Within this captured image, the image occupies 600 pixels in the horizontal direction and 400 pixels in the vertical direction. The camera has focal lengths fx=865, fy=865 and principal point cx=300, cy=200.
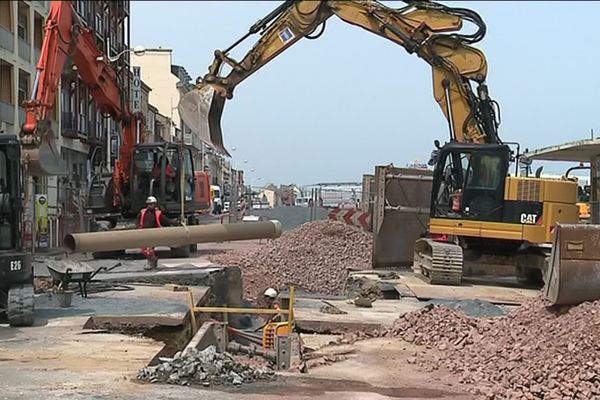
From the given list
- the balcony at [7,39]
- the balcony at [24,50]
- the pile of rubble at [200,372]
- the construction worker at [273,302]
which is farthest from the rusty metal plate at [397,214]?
the balcony at [24,50]

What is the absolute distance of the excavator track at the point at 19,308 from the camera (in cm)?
1047

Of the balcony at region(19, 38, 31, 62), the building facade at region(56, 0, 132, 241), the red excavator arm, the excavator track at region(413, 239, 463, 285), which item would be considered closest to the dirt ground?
the red excavator arm

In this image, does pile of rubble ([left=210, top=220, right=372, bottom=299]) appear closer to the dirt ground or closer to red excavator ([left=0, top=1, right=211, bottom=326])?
red excavator ([left=0, top=1, right=211, bottom=326])

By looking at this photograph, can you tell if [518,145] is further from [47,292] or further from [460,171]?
[47,292]

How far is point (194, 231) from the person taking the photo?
14289 millimetres

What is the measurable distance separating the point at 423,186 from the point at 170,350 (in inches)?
410

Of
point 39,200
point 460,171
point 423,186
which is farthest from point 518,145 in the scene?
point 39,200

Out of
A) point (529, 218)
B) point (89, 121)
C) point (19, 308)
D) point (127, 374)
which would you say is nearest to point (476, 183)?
point (529, 218)

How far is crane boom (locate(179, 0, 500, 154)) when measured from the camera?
1677cm

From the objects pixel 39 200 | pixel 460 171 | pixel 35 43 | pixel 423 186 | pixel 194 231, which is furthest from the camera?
pixel 35 43

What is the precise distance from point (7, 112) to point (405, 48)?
19.1 meters

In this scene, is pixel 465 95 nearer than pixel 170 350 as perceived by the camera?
No

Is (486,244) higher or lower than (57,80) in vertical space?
lower

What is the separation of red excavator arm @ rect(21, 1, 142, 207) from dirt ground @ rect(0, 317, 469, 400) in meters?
3.39
